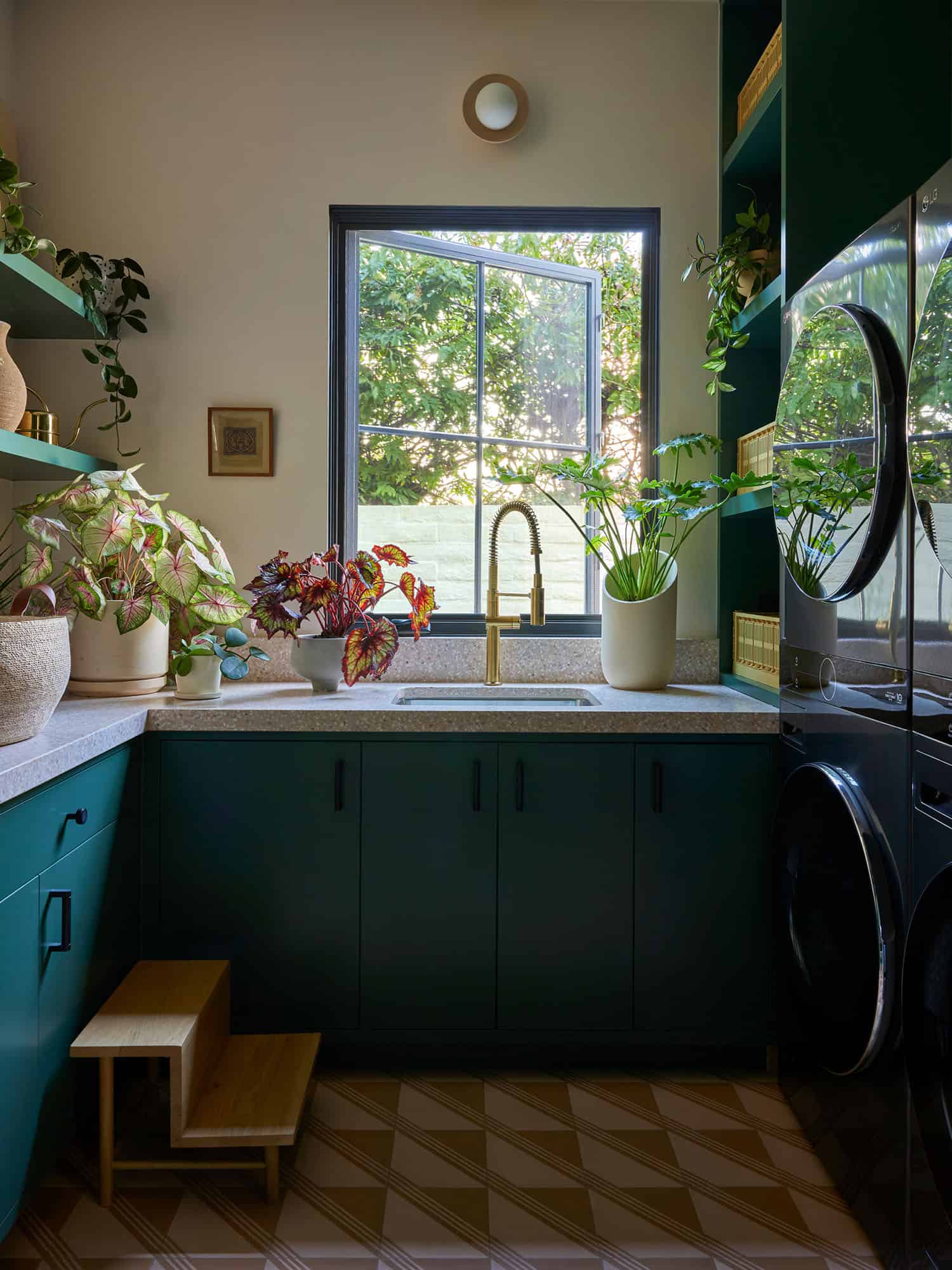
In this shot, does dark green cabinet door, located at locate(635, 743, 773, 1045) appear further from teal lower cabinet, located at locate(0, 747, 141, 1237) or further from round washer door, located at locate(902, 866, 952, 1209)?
teal lower cabinet, located at locate(0, 747, 141, 1237)

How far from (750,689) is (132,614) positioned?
1.52 meters

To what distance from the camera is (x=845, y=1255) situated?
60.6 inches

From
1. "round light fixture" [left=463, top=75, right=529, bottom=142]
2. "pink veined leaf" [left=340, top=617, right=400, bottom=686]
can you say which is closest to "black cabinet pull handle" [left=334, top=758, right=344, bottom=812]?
"pink veined leaf" [left=340, top=617, right=400, bottom=686]

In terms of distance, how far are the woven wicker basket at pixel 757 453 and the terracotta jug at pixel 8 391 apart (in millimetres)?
1715

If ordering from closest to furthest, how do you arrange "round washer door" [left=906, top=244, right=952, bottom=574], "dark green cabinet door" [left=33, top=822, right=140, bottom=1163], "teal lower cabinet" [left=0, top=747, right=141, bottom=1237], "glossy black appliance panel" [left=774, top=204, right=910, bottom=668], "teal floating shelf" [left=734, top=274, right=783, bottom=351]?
"round washer door" [left=906, top=244, right=952, bottom=574] < "glossy black appliance panel" [left=774, top=204, right=910, bottom=668] < "teal lower cabinet" [left=0, top=747, right=141, bottom=1237] < "dark green cabinet door" [left=33, top=822, right=140, bottom=1163] < "teal floating shelf" [left=734, top=274, right=783, bottom=351]

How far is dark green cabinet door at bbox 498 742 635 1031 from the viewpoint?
2.07m

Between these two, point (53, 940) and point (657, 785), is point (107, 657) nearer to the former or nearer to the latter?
point (53, 940)

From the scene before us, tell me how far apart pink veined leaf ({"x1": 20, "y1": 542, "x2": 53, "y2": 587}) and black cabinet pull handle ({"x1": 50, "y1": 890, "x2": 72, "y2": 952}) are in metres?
0.64

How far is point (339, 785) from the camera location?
2055 mm

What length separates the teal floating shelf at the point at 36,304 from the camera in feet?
6.79

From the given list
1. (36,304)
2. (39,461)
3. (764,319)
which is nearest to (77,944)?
(39,461)

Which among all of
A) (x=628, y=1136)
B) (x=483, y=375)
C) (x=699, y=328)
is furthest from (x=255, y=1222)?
(x=699, y=328)

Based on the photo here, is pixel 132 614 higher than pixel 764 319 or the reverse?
the reverse

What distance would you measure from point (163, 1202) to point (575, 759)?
1.17m
